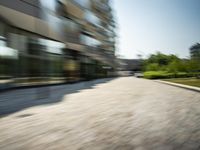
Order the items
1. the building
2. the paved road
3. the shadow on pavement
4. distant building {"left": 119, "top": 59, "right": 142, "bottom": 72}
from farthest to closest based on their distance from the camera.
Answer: distant building {"left": 119, "top": 59, "right": 142, "bottom": 72}, the building, the shadow on pavement, the paved road

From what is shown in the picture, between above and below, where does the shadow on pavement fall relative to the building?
below

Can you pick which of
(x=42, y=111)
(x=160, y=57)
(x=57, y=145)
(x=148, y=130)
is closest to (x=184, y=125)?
(x=148, y=130)

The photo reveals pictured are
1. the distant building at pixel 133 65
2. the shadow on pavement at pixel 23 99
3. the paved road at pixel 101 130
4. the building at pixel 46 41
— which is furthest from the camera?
the distant building at pixel 133 65

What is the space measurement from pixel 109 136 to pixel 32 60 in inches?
741

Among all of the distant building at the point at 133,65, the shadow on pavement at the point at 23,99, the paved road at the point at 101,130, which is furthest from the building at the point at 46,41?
the distant building at the point at 133,65

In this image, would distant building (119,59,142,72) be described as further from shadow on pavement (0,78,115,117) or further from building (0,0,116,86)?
shadow on pavement (0,78,115,117)

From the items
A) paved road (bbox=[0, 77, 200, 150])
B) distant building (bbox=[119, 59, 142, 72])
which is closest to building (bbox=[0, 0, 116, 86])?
paved road (bbox=[0, 77, 200, 150])

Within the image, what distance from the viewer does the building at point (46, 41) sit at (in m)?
20.2

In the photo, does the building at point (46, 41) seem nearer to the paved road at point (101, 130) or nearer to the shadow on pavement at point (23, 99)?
the shadow on pavement at point (23, 99)

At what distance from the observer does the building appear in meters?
20.2

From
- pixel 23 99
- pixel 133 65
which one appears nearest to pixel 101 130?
pixel 23 99

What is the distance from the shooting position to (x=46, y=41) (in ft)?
86.0

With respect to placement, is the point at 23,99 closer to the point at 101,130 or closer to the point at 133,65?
the point at 101,130

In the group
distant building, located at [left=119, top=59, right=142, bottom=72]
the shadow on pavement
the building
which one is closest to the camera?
the shadow on pavement
